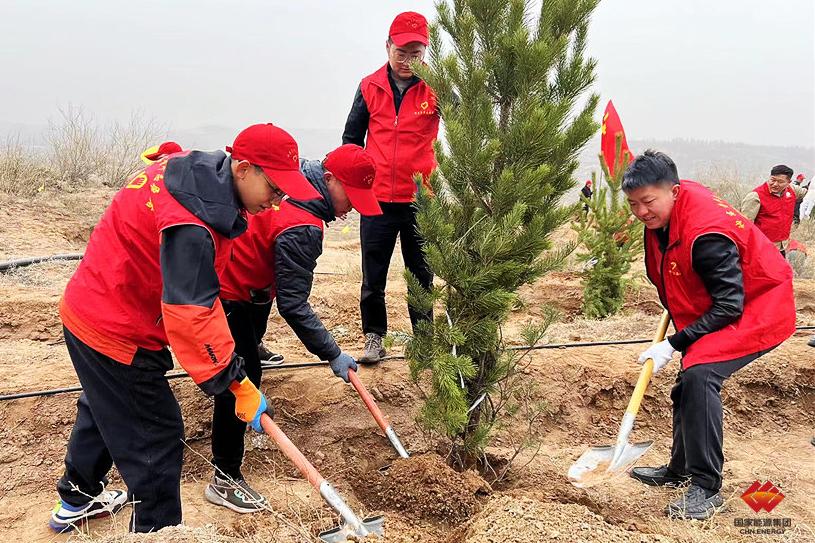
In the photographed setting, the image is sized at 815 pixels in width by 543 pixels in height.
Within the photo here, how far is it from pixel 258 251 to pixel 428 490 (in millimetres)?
1464

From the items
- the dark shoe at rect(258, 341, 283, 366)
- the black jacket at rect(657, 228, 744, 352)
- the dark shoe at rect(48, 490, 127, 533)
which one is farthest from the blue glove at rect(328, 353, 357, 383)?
the black jacket at rect(657, 228, 744, 352)

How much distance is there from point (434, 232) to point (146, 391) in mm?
1471

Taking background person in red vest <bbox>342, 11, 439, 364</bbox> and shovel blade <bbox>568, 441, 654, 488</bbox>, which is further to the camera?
background person in red vest <bbox>342, 11, 439, 364</bbox>

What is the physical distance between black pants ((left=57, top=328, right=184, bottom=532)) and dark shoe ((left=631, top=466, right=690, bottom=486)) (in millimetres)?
2756

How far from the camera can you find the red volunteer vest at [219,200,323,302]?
9.75ft

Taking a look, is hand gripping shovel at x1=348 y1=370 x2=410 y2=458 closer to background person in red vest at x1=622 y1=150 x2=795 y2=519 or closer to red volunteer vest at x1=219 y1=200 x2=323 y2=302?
red volunteer vest at x1=219 y1=200 x2=323 y2=302

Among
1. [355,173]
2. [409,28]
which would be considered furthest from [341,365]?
[409,28]

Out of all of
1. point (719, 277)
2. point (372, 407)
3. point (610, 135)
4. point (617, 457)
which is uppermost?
point (610, 135)

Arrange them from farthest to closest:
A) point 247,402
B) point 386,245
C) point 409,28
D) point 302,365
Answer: point 302,365 → point 386,245 → point 409,28 → point 247,402

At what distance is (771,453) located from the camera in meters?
4.50

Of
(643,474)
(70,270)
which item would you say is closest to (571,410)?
(643,474)

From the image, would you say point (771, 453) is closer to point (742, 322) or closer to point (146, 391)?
point (742, 322)

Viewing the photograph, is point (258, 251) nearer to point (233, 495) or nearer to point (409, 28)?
point (233, 495)

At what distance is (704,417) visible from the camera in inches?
123
